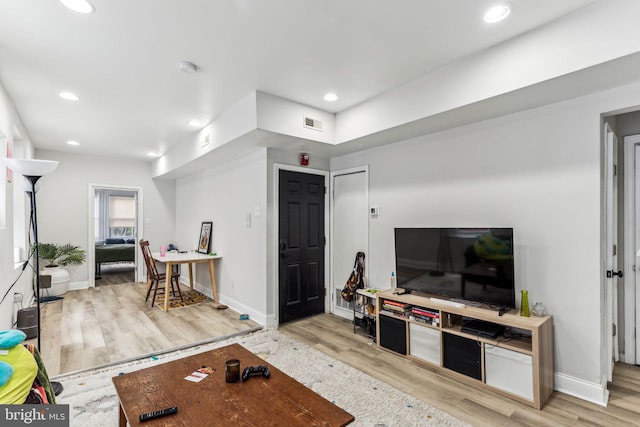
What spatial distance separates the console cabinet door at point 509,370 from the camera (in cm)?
236

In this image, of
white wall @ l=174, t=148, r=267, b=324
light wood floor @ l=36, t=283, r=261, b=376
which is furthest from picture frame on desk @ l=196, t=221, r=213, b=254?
light wood floor @ l=36, t=283, r=261, b=376

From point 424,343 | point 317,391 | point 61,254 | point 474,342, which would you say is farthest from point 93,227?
point 474,342

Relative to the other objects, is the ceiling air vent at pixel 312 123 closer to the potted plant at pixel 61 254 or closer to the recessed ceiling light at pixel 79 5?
the recessed ceiling light at pixel 79 5

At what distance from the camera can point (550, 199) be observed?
8.57ft

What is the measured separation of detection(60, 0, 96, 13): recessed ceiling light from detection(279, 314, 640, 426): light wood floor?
326 centimetres

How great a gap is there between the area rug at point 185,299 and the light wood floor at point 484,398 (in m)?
2.51

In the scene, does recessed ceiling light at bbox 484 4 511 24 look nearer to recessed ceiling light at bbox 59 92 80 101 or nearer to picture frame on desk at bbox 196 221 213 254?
recessed ceiling light at bbox 59 92 80 101

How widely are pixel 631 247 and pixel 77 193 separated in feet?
27.1

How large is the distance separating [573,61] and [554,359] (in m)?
2.19

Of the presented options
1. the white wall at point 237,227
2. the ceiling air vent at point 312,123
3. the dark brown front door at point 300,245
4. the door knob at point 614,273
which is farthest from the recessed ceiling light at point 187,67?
the door knob at point 614,273

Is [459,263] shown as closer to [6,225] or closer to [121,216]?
[6,225]

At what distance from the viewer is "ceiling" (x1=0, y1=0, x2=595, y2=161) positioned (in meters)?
2.02

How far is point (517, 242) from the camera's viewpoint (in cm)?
278

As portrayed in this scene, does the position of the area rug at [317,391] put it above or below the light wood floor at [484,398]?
above
